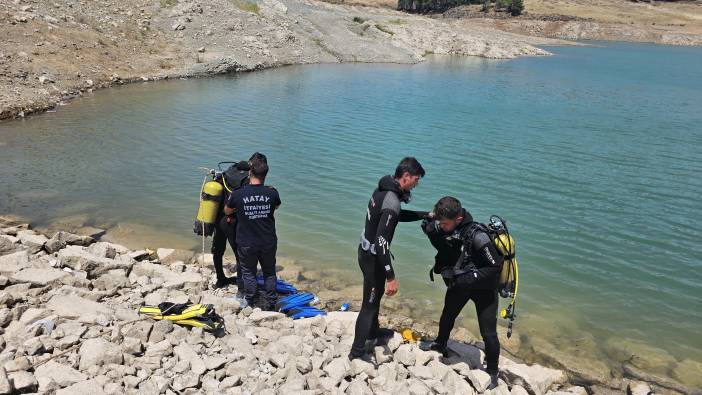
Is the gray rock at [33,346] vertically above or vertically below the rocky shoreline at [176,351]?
above

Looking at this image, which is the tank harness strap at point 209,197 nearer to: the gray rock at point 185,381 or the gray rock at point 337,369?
the gray rock at point 185,381

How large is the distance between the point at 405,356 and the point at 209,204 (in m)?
4.19

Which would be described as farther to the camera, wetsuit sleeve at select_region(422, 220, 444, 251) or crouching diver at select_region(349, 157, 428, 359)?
wetsuit sleeve at select_region(422, 220, 444, 251)

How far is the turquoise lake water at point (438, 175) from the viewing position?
10.5 metres

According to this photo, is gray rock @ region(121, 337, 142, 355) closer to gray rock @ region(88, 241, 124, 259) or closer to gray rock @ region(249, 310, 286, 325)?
gray rock @ region(249, 310, 286, 325)

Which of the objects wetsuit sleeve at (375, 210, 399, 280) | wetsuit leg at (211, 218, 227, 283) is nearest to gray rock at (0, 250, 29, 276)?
wetsuit leg at (211, 218, 227, 283)

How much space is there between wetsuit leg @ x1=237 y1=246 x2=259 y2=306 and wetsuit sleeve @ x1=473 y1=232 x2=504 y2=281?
11.9ft

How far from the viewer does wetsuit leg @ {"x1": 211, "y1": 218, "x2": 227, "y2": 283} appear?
900 centimetres

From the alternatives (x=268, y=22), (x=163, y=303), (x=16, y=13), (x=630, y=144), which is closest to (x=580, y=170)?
(x=630, y=144)

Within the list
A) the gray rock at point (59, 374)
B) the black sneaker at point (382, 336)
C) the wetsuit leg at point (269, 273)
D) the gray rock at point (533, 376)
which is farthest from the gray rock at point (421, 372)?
the gray rock at point (59, 374)

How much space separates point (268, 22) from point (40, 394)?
51836 mm

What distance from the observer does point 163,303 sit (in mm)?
7566

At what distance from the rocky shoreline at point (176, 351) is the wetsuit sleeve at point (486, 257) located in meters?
1.59

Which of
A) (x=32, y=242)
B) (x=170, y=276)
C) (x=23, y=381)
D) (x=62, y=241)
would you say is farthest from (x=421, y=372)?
(x=32, y=242)
